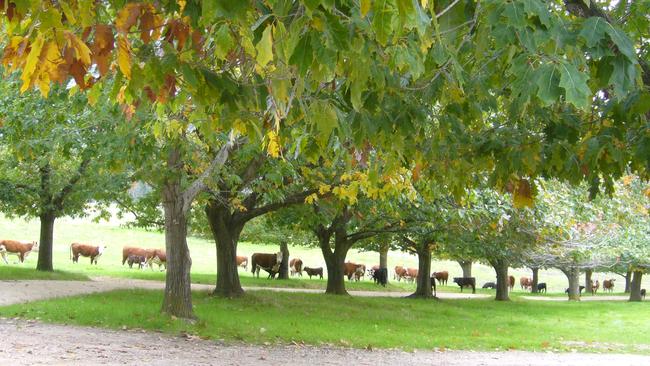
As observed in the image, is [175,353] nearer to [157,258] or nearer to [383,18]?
[383,18]

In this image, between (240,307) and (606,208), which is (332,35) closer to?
(606,208)

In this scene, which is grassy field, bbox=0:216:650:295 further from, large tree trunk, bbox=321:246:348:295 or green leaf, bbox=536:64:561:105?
green leaf, bbox=536:64:561:105

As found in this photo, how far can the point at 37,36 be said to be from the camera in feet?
10.2

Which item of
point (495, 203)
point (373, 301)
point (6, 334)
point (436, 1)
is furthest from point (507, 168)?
point (373, 301)

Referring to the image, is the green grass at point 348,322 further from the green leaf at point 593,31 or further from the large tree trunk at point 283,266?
the large tree trunk at point 283,266

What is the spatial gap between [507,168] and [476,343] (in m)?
8.10

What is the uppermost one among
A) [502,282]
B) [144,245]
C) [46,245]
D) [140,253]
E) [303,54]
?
[303,54]

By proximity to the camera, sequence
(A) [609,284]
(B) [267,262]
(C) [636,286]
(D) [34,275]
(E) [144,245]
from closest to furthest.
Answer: (D) [34,275], (B) [267,262], (C) [636,286], (E) [144,245], (A) [609,284]

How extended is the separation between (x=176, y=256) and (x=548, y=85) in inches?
421

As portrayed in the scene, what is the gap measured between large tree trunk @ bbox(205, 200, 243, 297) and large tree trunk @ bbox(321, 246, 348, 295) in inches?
283

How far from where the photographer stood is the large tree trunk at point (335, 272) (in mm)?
25953

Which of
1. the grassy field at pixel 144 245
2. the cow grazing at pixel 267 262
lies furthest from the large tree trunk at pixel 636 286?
the cow grazing at pixel 267 262

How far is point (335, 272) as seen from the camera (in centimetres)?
2639

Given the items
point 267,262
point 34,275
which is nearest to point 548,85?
point 34,275
